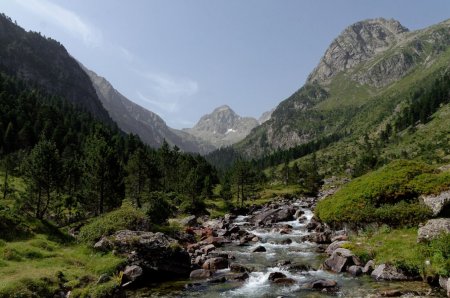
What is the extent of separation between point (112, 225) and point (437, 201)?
116ft

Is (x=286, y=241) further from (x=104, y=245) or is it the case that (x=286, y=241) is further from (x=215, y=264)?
(x=104, y=245)

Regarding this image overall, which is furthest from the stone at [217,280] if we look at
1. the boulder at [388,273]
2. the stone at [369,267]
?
the boulder at [388,273]

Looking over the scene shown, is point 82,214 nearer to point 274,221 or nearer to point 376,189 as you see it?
point 274,221

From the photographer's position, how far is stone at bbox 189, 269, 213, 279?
117 feet

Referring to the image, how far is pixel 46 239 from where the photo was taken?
1542 inches

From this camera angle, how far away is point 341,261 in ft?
118

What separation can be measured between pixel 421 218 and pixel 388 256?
9885mm

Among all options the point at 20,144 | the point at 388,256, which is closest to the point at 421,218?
the point at 388,256

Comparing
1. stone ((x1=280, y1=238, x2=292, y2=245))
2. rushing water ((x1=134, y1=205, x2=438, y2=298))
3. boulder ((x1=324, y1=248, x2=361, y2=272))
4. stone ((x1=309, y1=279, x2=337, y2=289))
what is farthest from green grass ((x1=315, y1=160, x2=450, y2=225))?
stone ((x1=309, y1=279, x2=337, y2=289))

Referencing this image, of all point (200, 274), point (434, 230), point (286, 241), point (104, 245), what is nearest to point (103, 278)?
point (104, 245)

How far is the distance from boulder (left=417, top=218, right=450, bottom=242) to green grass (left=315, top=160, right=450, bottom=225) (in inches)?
272

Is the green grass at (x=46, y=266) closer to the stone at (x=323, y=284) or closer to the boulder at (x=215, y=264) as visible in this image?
the boulder at (x=215, y=264)

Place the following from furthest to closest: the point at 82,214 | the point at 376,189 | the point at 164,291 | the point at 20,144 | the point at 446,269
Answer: the point at 20,144, the point at 82,214, the point at 376,189, the point at 164,291, the point at 446,269

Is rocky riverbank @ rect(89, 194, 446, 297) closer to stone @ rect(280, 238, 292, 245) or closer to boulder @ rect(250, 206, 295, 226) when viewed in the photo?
stone @ rect(280, 238, 292, 245)
